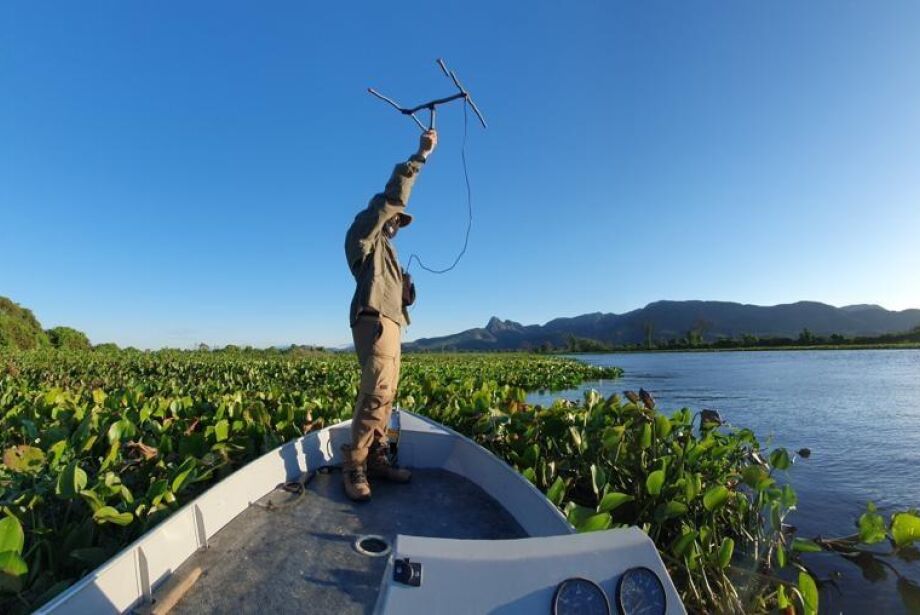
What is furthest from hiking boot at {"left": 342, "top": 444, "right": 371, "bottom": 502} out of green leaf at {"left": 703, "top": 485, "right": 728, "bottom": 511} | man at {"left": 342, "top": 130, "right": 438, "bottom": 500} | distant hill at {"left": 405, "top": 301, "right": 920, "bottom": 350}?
distant hill at {"left": 405, "top": 301, "right": 920, "bottom": 350}

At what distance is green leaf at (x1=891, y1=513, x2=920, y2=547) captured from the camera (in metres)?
2.88

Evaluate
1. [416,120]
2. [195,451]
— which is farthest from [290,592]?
[416,120]

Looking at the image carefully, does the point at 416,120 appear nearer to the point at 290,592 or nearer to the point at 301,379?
the point at 290,592

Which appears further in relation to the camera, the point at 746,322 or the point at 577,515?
the point at 746,322

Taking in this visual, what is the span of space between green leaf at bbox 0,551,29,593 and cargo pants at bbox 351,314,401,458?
66.4 inches

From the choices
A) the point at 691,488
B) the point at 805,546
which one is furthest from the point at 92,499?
the point at 805,546

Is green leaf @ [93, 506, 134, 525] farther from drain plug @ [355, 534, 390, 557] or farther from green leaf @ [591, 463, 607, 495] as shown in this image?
green leaf @ [591, 463, 607, 495]

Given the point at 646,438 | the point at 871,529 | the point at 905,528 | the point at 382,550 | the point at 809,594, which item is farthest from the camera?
the point at 646,438

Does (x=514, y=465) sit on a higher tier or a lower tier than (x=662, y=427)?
lower

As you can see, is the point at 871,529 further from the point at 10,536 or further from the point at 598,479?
the point at 10,536

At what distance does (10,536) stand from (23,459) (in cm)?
167

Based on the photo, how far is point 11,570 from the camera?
206 cm

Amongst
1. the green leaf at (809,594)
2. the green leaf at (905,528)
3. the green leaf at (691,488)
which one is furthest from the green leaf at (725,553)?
the green leaf at (905,528)

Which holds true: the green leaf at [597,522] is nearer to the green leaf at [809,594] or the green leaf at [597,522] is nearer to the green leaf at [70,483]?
the green leaf at [809,594]
